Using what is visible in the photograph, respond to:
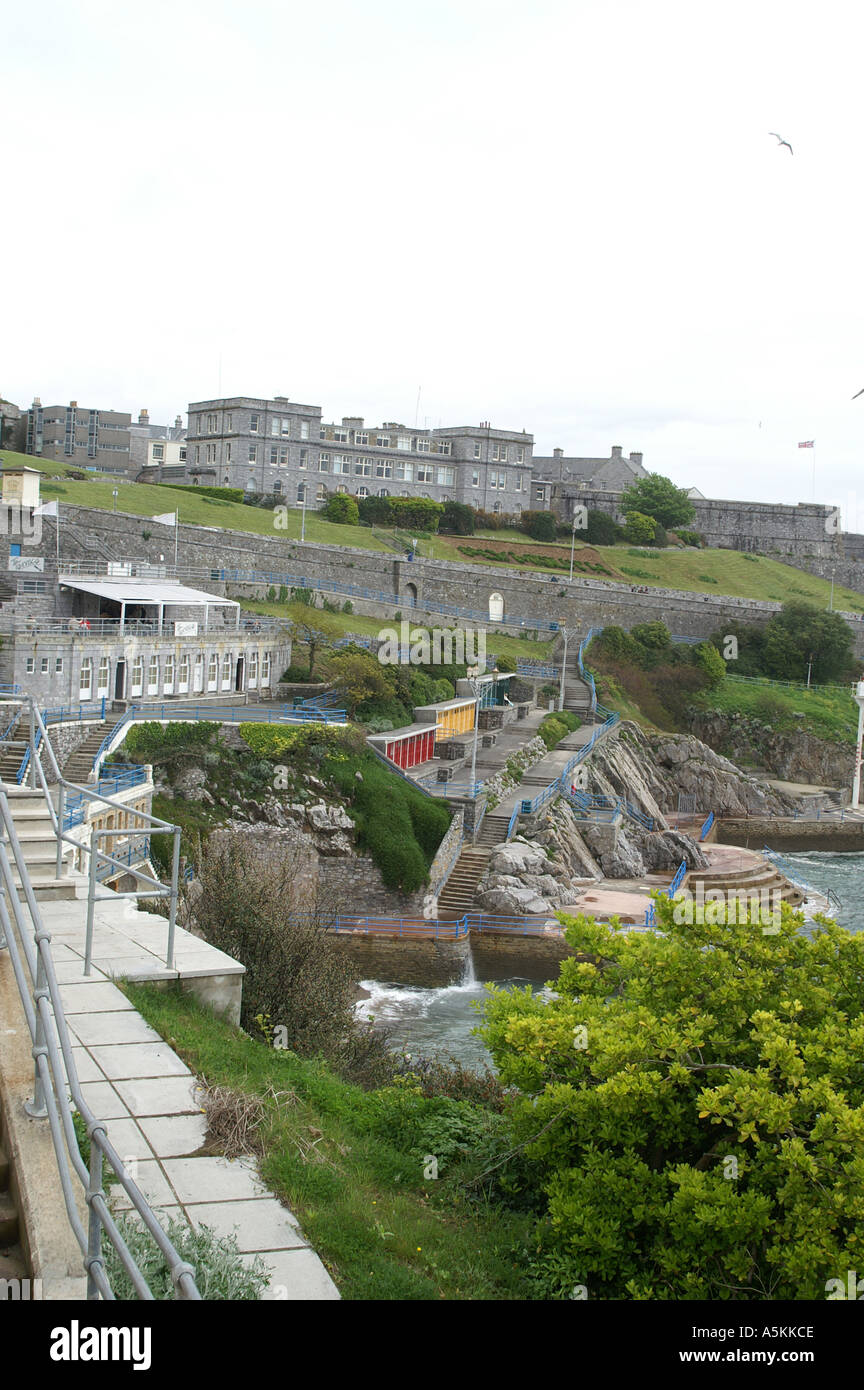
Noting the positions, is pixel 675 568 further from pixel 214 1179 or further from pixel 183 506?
pixel 214 1179

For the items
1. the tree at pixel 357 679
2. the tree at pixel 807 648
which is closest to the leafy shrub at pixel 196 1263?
the tree at pixel 357 679

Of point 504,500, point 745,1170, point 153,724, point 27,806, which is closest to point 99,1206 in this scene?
point 745,1170

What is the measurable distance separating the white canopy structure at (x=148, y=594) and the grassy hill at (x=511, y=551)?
16.5 m

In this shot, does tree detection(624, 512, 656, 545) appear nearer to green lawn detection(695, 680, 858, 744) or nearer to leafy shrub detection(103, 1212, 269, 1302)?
green lawn detection(695, 680, 858, 744)

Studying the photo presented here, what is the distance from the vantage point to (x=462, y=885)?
33.8m

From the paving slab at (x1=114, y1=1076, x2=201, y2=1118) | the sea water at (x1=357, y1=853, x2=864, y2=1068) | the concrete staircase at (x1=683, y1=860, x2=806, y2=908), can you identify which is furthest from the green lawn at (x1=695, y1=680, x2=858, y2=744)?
the paving slab at (x1=114, y1=1076, x2=201, y2=1118)

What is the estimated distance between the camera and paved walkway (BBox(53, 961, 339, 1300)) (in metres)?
7.62

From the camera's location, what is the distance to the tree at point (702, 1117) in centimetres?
862

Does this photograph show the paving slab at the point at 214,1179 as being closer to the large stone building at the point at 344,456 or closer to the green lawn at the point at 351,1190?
the green lawn at the point at 351,1190

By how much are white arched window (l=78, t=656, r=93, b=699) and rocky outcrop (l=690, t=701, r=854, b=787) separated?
39.1 m

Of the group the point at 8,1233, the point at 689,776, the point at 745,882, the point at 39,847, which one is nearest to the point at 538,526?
the point at 689,776

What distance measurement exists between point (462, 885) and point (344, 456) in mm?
61170
